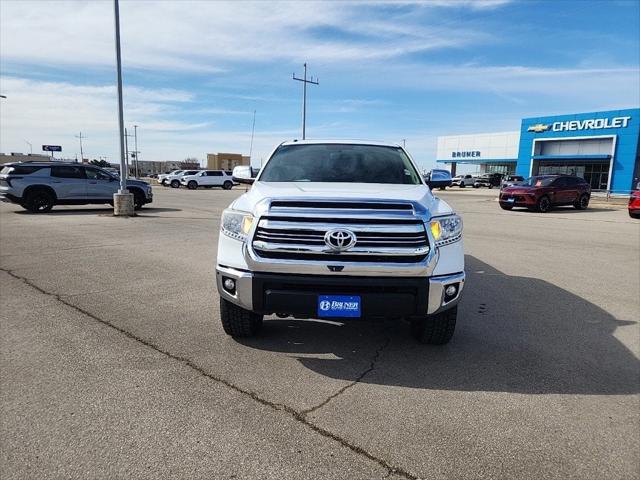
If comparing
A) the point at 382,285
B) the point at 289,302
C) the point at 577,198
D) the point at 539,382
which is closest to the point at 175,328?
the point at 289,302

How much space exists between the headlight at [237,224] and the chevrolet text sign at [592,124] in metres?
49.1

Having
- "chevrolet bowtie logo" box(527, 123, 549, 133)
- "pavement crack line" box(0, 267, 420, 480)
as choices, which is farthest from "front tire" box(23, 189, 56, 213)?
"chevrolet bowtie logo" box(527, 123, 549, 133)

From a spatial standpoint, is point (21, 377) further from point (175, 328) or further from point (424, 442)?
point (424, 442)

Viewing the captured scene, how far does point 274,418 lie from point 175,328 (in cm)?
195

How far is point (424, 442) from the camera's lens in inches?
105

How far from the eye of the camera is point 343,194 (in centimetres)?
355

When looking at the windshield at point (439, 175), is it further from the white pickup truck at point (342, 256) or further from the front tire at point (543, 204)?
the front tire at point (543, 204)

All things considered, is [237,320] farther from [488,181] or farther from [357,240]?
[488,181]

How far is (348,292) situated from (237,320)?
1.18m

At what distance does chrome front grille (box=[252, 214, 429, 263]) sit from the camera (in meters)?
3.34

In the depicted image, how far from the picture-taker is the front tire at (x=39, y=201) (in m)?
15.0

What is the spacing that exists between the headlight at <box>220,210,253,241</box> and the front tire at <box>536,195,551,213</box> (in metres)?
18.8

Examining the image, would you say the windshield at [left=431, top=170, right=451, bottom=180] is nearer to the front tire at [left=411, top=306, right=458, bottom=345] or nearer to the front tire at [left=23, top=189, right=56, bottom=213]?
the front tire at [left=411, top=306, right=458, bottom=345]

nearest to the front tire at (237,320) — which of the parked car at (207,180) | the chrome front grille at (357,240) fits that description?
the chrome front grille at (357,240)
